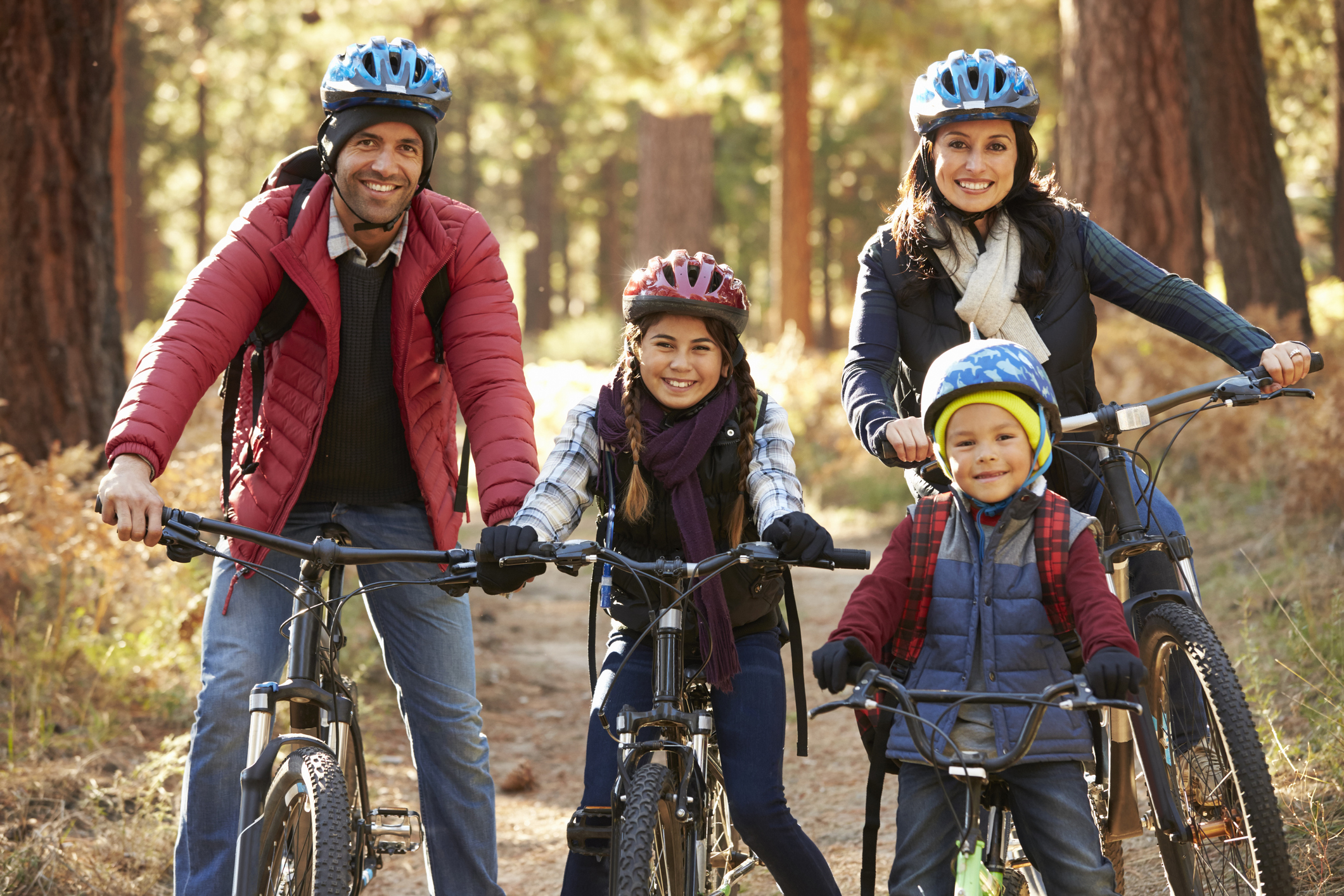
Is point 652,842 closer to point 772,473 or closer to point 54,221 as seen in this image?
point 772,473

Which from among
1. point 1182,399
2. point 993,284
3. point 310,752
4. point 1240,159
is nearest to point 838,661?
point 310,752

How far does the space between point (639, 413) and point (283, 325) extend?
1040 millimetres

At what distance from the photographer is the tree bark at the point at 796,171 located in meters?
18.1

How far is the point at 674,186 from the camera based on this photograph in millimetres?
18672

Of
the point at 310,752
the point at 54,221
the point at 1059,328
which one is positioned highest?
the point at 54,221

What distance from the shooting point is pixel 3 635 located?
6.35 metres

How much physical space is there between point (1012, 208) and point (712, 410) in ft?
4.00

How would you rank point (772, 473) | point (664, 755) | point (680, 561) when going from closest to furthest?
point (680, 561) < point (664, 755) < point (772, 473)

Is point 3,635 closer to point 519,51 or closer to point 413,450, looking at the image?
point 413,450

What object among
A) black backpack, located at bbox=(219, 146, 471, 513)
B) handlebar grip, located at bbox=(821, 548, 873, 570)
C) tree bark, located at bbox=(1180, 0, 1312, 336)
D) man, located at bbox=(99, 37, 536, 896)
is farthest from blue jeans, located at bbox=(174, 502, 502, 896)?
tree bark, located at bbox=(1180, 0, 1312, 336)

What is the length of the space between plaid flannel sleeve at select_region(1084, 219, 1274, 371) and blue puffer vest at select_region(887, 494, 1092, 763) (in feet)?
3.37

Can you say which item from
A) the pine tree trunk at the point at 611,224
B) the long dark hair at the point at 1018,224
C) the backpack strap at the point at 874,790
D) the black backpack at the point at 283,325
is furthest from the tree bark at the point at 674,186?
the pine tree trunk at the point at 611,224

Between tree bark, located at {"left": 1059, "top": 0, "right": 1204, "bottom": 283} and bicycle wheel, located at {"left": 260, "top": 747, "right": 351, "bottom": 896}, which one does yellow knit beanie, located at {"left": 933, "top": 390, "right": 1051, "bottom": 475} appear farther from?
tree bark, located at {"left": 1059, "top": 0, "right": 1204, "bottom": 283}

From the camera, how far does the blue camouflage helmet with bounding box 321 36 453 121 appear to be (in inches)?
141
